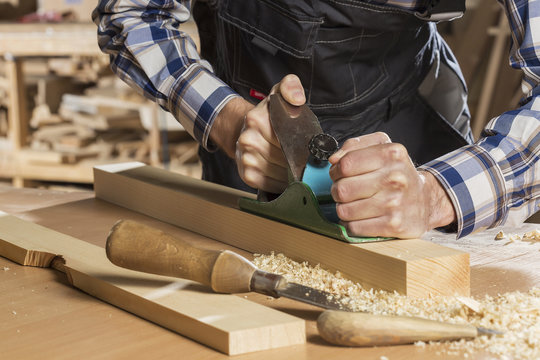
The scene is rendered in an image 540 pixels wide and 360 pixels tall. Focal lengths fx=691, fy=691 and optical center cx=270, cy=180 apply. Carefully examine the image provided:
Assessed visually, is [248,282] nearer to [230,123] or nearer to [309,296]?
[309,296]

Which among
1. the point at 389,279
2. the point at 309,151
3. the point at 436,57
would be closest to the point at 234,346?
the point at 389,279

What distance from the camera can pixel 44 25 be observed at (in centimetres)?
379

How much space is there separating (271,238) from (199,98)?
48cm

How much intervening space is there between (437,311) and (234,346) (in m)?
0.31

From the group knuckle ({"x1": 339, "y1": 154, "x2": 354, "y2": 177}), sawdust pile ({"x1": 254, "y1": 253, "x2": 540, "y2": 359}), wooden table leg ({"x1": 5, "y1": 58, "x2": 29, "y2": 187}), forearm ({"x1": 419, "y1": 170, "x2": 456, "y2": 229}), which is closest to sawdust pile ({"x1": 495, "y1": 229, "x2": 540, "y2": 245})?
forearm ({"x1": 419, "y1": 170, "x2": 456, "y2": 229})

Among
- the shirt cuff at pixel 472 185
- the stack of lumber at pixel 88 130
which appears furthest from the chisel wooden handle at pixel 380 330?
the stack of lumber at pixel 88 130

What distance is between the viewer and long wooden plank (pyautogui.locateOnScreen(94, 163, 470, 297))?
3.37 ft

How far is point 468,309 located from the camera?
3.13 ft

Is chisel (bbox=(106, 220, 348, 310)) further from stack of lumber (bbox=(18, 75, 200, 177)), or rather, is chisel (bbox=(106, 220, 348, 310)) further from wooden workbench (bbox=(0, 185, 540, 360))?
stack of lumber (bbox=(18, 75, 200, 177))

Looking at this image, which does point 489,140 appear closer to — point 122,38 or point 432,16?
point 432,16

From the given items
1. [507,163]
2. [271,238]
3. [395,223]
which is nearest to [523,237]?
[507,163]

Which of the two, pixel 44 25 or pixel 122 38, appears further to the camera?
pixel 44 25

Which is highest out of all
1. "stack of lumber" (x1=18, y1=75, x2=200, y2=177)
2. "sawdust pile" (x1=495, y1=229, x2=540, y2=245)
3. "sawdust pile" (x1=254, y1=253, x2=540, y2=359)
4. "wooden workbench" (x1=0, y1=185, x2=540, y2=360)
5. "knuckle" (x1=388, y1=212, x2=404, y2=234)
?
"knuckle" (x1=388, y1=212, x2=404, y2=234)

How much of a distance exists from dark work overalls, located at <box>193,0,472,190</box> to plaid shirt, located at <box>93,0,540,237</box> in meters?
0.12
